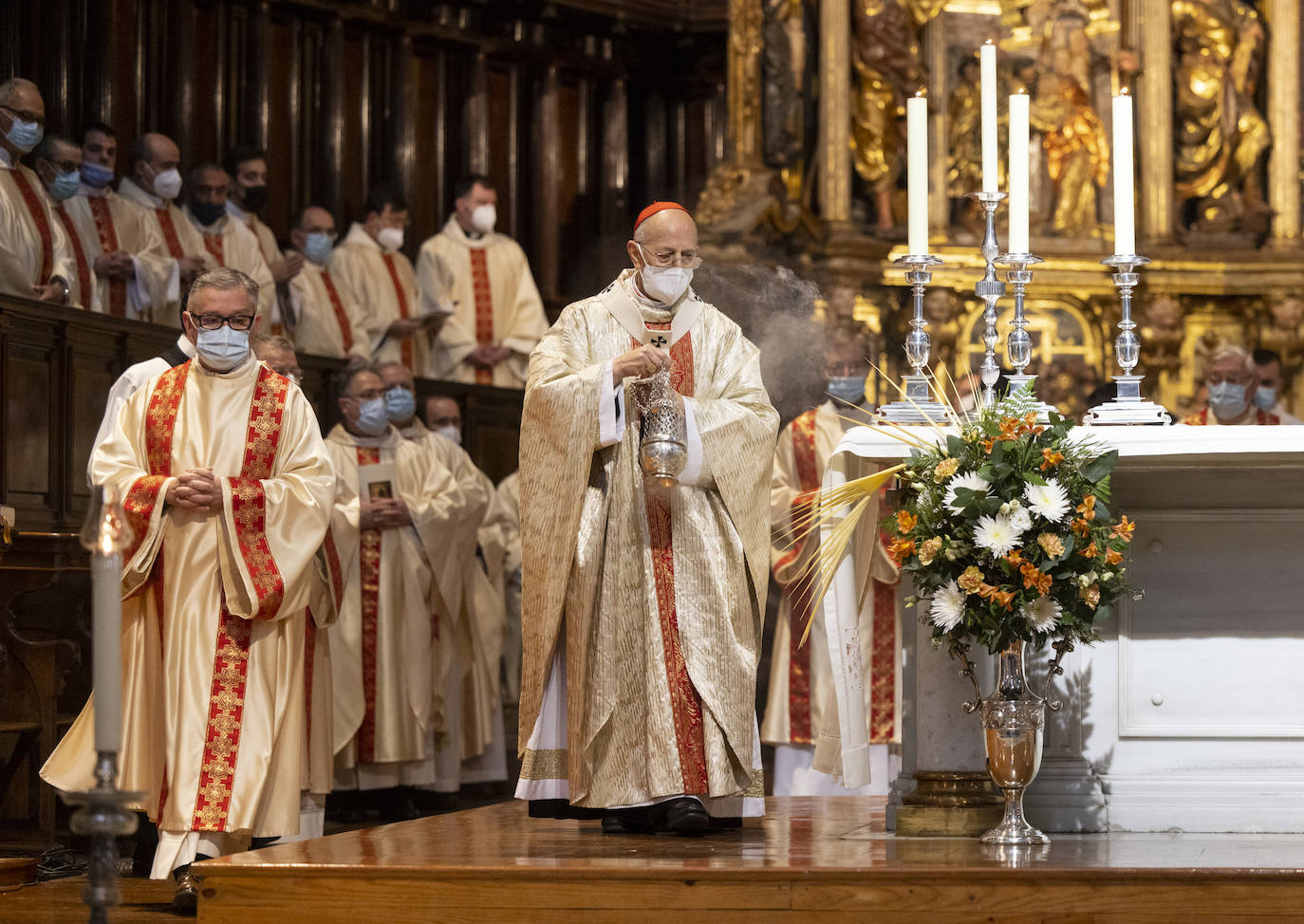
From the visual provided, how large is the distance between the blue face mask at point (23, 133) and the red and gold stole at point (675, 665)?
171 inches

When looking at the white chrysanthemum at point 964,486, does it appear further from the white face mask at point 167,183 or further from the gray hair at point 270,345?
the white face mask at point 167,183

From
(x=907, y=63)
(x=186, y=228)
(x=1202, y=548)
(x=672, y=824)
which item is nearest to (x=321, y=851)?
(x=672, y=824)

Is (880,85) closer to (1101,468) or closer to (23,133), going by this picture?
(23,133)

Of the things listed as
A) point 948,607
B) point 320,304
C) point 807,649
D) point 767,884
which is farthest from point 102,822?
point 320,304

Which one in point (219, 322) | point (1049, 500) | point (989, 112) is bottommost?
point (1049, 500)

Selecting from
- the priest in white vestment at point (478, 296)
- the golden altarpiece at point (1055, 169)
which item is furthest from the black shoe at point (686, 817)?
the priest in white vestment at point (478, 296)

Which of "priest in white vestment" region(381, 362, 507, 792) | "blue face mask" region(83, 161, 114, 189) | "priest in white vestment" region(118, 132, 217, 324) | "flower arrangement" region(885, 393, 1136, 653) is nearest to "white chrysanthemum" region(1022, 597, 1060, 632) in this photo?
"flower arrangement" region(885, 393, 1136, 653)

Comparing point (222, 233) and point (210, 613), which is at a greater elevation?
point (222, 233)

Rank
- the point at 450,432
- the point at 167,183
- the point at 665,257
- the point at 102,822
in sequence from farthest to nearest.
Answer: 1. the point at 450,432
2. the point at 167,183
3. the point at 665,257
4. the point at 102,822

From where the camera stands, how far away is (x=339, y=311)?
10648 mm

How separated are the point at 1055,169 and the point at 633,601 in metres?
6.42

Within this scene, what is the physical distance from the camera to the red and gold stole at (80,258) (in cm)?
896

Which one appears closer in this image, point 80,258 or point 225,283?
point 225,283

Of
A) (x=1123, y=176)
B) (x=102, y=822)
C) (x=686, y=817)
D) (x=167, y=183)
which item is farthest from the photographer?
(x=167, y=183)
